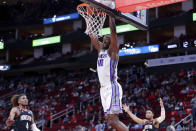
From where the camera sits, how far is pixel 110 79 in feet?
20.5

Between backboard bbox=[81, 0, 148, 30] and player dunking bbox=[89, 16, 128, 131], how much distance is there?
317mm

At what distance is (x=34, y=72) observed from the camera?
35.4 m

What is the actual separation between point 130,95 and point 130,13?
1490cm

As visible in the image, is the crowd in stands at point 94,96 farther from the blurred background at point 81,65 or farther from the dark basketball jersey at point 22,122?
the dark basketball jersey at point 22,122

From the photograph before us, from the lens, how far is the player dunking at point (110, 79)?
602cm

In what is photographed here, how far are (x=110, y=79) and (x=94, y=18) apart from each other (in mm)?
1691

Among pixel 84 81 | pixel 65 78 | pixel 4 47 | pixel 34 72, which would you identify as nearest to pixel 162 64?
pixel 84 81

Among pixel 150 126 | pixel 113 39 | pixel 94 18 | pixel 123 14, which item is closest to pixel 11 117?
pixel 113 39

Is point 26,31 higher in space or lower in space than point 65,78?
higher

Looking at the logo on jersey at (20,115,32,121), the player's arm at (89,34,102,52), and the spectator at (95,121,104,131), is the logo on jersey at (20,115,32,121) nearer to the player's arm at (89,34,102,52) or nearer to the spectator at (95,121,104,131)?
the player's arm at (89,34,102,52)

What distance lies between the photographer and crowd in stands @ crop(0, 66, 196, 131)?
18078 mm

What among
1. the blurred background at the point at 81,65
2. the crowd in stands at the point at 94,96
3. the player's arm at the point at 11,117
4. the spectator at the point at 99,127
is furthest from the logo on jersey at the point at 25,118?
the spectator at the point at 99,127

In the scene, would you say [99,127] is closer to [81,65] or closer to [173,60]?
[173,60]

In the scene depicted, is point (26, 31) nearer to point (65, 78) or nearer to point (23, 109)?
point (65, 78)
